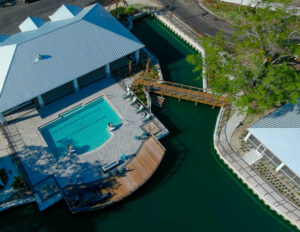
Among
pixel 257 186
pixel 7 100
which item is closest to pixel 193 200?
pixel 257 186

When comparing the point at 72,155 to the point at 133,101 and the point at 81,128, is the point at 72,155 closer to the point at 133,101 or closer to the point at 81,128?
the point at 81,128

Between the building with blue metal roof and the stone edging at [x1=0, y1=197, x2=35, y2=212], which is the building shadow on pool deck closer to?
the stone edging at [x1=0, y1=197, x2=35, y2=212]


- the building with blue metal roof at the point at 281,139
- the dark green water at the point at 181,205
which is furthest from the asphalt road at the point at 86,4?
the dark green water at the point at 181,205

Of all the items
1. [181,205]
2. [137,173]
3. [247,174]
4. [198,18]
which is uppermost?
[198,18]

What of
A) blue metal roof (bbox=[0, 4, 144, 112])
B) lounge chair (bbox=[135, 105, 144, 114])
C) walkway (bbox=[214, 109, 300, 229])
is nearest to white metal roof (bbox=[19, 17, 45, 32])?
blue metal roof (bbox=[0, 4, 144, 112])

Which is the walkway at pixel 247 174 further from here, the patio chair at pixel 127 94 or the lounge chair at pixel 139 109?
the patio chair at pixel 127 94

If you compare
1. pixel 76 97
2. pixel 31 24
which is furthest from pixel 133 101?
pixel 31 24

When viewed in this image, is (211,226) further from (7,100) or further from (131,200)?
(7,100)
